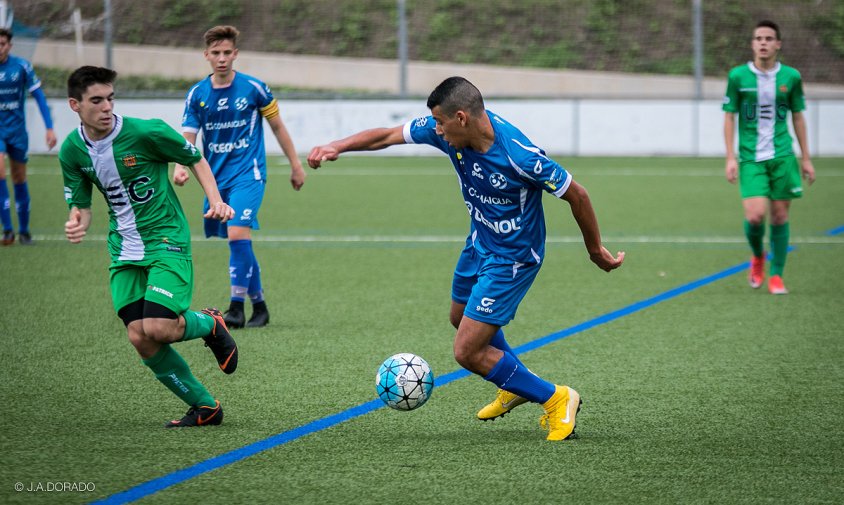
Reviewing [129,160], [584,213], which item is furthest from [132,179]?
[584,213]

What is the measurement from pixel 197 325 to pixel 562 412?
5.63 ft

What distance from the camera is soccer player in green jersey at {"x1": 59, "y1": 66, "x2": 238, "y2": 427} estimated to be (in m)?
4.72

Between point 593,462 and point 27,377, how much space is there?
318 centimetres

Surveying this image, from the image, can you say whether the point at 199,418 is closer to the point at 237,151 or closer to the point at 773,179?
the point at 237,151

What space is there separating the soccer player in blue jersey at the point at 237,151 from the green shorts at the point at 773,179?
3.52 metres

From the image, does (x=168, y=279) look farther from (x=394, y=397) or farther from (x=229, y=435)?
(x=394, y=397)

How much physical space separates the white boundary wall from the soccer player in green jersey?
1569 cm

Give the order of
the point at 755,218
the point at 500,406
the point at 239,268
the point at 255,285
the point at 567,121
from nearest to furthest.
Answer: the point at 500,406, the point at 239,268, the point at 255,285, the point at 755,218, the point at 567,121

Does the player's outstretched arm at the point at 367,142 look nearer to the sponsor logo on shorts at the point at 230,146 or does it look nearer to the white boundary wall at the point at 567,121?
the sponsor logo on shorts at the point at 230,146

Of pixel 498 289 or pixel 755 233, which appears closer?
pixel 498 289

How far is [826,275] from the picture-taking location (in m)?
9.17

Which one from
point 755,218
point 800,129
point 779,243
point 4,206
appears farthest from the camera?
point 4,206

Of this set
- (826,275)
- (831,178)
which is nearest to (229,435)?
(826,275)

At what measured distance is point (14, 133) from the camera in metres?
10.8
